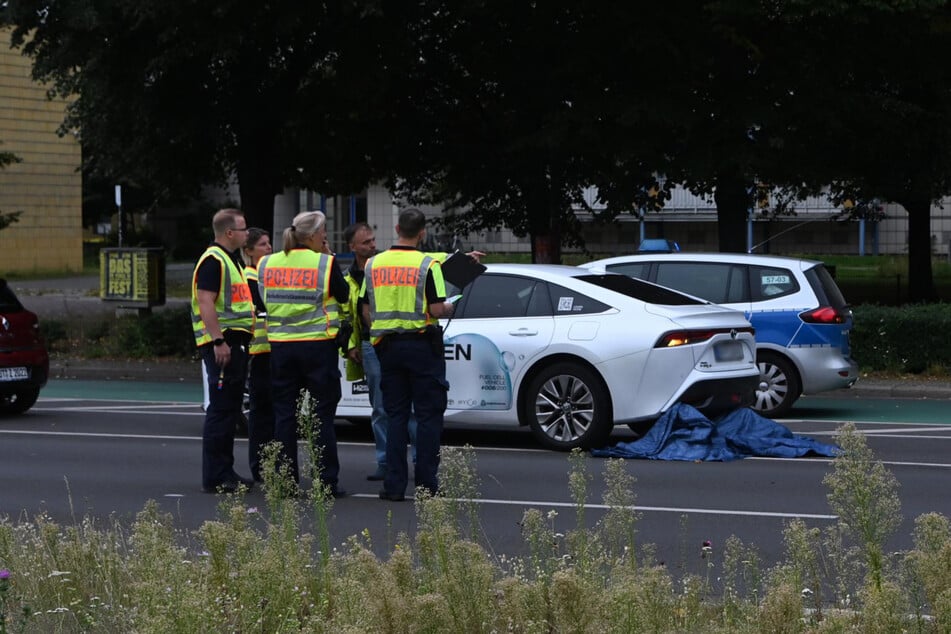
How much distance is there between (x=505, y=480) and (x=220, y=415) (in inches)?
82.8

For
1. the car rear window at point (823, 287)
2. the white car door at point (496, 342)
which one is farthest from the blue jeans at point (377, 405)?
the car rear window at point (823, 287)

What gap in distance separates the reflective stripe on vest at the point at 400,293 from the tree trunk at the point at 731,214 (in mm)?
14566

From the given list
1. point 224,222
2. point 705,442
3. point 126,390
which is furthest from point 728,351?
point 126,390

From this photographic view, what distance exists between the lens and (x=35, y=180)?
50.1 meters

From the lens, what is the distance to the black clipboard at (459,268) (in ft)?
35.0

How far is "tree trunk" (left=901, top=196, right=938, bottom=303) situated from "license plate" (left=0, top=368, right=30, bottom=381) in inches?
773

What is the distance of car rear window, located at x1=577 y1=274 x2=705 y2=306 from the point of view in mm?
13092

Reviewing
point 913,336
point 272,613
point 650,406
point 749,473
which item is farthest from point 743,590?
point 913,336

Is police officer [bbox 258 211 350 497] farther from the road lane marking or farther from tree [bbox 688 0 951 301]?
tree [bbox 688 0 951 301]

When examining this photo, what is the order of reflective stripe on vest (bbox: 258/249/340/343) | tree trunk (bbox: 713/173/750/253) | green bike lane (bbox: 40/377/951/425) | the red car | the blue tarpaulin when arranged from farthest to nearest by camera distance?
1. tree trunk (bbox: 713/173/750/253)
2. green bike lane (bbox: 40/377/951/425)
3. the red car
4. the blue tarpaulin
5. reflective stripe on vest (bbox: 258/249/340/343)

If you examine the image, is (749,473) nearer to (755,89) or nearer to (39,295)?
(755,89)

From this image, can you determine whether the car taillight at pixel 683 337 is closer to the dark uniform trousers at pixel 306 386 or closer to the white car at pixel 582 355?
the white car at pixel 582 355

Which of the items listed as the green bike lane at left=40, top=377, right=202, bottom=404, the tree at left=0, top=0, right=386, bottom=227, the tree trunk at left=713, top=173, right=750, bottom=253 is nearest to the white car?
the green bike lane at left=40, top=377, right=202, bottom=404

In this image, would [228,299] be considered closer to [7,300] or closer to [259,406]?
[259,406]
